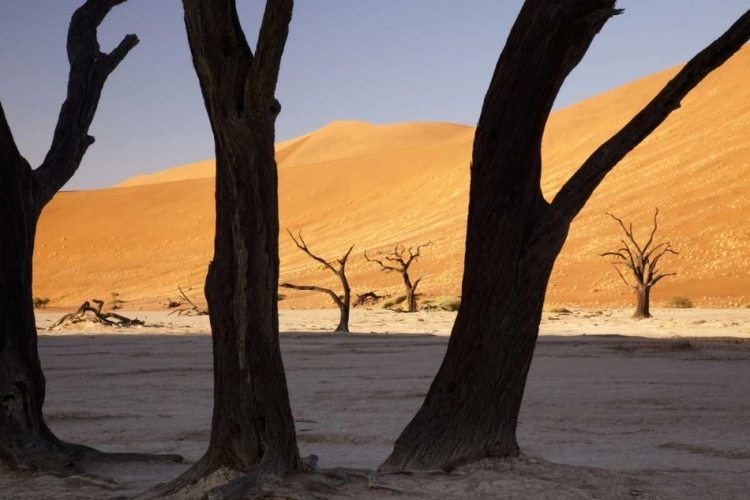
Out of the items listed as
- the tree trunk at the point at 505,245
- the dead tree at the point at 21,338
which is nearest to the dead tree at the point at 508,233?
the tree trunk at the point at 505,245

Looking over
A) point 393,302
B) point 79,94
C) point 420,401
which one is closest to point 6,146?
point 79,94

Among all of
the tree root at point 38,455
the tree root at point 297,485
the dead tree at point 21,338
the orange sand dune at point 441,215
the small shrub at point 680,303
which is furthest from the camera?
the orange sand dune at point 441,215

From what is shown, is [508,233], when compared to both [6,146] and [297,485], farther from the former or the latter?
[6,146]

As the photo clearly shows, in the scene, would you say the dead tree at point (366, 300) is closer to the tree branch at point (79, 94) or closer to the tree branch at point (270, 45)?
the tree branch at point (79, 94)

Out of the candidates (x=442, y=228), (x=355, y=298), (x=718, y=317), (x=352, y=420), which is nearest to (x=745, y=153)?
(x=442, y=228)

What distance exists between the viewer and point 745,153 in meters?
50.2

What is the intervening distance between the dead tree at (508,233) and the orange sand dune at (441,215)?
94.2ft

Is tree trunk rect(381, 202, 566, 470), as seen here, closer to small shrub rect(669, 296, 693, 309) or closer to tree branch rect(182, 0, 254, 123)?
tree branch rect(182, 0, 254, 123)

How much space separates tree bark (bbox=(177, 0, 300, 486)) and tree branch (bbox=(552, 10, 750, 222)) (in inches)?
61.1

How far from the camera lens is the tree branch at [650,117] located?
502 cm

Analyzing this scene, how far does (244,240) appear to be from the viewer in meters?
4.94

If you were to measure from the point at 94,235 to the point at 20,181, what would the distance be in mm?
65391

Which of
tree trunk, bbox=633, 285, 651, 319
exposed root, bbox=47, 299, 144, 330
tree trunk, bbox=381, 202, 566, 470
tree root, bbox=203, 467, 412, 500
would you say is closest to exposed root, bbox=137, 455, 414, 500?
tree root, bbox=203, 467, 412, 500

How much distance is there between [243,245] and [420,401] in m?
5.64
